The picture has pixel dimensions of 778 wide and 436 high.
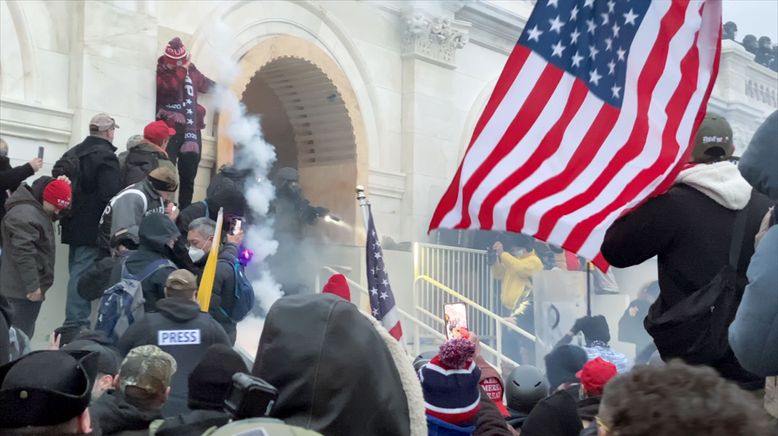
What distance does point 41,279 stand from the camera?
8.30 meters

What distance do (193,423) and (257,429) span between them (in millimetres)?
1506

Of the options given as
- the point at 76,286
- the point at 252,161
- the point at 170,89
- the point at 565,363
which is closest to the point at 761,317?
the point at 565,363

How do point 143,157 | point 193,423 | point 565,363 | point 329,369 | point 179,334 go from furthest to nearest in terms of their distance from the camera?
1. point 143,157
2. point 565,363
3. point 179,334
4. point 193,423
5. point 329,369

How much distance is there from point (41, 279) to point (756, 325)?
6754 mm

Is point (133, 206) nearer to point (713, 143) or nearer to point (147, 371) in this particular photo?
point (147, 371)

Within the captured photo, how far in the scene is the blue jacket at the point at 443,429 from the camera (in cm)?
Result: 450

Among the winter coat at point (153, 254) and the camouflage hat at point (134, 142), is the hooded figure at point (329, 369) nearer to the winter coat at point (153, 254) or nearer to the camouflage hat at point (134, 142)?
the winter coat at point (153, 254)

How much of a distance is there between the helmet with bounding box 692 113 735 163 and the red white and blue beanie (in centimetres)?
126

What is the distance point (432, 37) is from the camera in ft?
51.3

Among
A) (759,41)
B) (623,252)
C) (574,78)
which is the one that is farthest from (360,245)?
(759,41)

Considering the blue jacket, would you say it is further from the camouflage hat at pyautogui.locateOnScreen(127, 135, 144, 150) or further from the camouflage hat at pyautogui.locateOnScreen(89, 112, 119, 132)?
the camouflage hat at pyautogui.locateOnScreen(127, 135, 144, 150)

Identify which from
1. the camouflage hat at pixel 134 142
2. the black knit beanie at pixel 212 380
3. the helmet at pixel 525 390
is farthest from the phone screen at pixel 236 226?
the black knit beanie at pixel 212 380

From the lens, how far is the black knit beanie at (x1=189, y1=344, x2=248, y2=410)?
12.0ft

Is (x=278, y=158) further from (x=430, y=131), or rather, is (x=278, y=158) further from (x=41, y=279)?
(x=41, y=279)
